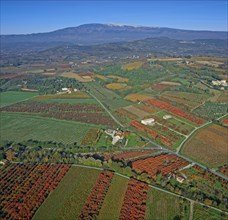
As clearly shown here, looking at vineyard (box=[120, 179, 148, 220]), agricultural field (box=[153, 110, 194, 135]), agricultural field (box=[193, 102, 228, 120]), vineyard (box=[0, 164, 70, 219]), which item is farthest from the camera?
agricultural field (box=[193, 102, 228, 120])

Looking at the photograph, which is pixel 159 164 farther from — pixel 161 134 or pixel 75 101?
pixel 75 101

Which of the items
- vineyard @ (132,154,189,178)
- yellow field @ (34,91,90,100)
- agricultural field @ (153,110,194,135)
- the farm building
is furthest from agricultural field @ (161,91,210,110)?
vineyard @ (132,154,189,178)

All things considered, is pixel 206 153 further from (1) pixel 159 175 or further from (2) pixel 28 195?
(2) pixel 28 195

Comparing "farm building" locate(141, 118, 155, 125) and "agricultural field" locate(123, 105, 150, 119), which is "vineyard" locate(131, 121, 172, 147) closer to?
"farm building" locate(141, 118, 155, 125)

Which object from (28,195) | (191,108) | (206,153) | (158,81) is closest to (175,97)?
(191,108)

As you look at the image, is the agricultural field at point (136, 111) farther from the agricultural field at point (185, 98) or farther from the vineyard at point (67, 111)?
the agricultural field at point (185, 98)

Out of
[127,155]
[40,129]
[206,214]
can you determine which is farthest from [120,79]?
[206,214]
